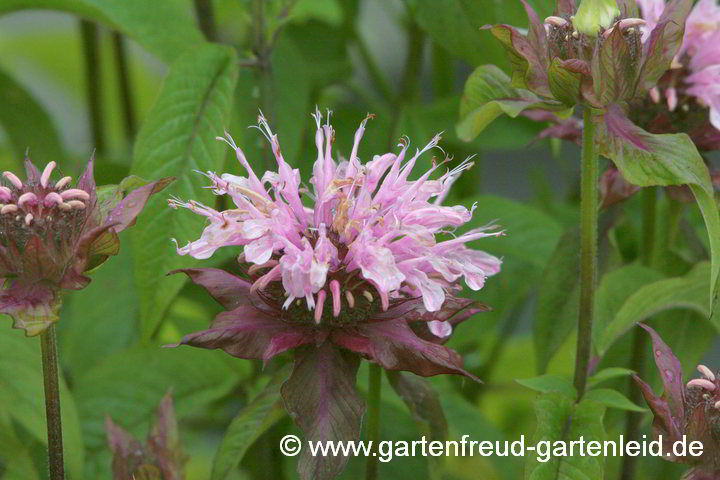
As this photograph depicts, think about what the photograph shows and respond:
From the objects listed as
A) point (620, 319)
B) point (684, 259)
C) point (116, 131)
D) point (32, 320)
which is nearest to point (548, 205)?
point (684, 259)

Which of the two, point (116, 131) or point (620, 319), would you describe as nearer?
point (620, 319)

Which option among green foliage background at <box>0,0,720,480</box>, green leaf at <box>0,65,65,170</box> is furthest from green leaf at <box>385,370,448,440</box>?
green leaf at <box>0,65,65,170</box>

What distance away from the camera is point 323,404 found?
506 mm

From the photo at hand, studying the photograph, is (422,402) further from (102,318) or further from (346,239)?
(102,318)

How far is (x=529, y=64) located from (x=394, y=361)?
0.17m

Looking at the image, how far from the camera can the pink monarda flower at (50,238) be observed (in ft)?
1.62

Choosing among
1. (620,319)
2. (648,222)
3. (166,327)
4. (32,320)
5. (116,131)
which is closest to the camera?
(32,320)

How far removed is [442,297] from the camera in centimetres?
52

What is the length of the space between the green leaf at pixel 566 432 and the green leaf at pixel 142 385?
0.27 meters

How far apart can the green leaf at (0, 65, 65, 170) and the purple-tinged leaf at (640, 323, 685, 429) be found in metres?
0.55

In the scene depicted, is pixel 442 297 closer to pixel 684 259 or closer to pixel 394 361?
pixel 394 361

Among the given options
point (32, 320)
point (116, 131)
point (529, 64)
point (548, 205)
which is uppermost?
point (529, 64)

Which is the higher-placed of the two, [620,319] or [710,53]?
[710,53]

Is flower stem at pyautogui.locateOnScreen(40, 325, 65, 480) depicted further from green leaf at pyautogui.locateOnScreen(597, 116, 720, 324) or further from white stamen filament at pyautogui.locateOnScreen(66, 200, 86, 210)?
green leaf at pyautogui.locateOnScreen(597, 116, 720, 324)
